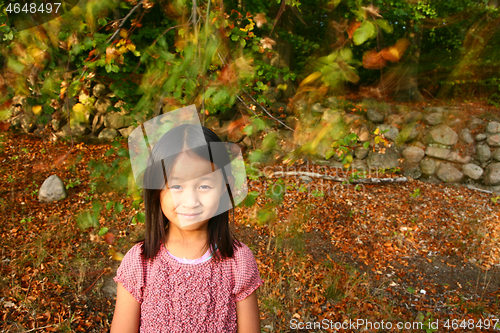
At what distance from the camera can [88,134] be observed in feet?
18.1

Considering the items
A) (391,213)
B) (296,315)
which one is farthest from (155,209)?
(391,213)

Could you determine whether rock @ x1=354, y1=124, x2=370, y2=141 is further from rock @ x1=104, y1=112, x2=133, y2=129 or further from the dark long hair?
the dark long hair

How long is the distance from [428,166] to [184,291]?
5.34 meters

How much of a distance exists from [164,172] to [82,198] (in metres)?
3.22

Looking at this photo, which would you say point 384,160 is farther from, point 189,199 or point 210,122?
point 189,199

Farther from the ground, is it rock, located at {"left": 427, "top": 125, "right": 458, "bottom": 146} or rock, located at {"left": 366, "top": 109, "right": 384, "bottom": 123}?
rock, located at {"left": 366, "top": 109, "right": 384, "bottom": 123}

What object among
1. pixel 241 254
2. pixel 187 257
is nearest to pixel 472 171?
pixel 241 254

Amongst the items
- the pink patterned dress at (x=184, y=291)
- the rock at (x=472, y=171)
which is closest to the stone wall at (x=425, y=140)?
the rock at (x=472, y=171)

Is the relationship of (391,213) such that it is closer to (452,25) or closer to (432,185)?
(432,185)

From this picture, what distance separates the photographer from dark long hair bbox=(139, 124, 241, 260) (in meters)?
0.91

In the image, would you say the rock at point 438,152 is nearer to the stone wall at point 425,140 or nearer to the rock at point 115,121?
the stone wall at point 425,140

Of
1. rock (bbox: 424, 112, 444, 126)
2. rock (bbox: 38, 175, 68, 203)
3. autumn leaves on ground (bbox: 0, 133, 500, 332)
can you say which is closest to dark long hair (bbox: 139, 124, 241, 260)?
autumn leaves on ground (bbox: 0, 133, 500, 332)

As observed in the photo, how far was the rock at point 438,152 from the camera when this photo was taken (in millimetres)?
5238

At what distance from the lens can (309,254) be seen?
10.3 ft
